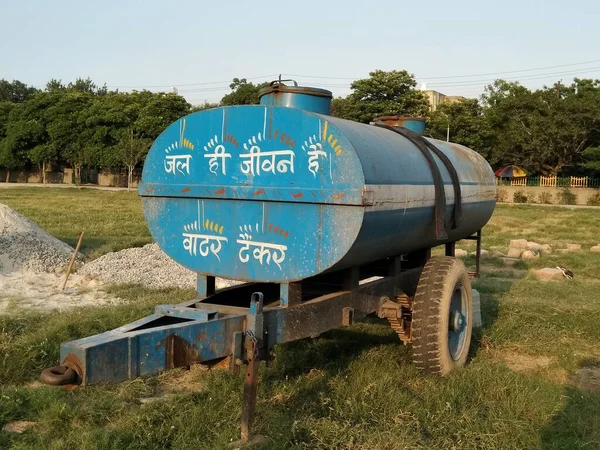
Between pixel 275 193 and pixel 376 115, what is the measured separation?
33.1m

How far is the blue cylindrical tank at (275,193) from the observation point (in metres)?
3.87

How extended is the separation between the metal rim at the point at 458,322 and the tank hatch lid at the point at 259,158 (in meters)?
2.09

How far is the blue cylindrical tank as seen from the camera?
3.87m

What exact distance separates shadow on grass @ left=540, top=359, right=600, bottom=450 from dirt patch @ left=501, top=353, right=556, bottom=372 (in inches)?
19.7

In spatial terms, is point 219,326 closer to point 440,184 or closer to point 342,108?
point 440,184

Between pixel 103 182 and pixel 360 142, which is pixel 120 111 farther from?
pixel 360 142

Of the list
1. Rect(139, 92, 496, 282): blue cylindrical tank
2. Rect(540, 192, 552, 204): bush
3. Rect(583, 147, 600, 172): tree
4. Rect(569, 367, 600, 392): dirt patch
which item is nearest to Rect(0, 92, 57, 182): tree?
Rect(540, 192, 552, 204): bush

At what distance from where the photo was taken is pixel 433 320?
16.4 feet

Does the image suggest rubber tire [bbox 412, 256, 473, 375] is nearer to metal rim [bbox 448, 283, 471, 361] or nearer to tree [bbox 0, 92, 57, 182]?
metal rim [bbox 448, 283, 471, 361]

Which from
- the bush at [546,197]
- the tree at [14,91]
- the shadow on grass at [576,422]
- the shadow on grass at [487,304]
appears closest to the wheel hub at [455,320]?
the shadow on grass at [487,304]

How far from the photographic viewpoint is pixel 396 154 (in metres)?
4.57

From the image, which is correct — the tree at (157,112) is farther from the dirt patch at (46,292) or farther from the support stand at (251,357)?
the support stand at (251,357)

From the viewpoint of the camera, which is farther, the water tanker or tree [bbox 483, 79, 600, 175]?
tree [bbox 483, 79, 600, 175]

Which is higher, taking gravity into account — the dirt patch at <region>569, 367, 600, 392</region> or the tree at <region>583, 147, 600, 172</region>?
the tree at <region>583, 147, 600, 172</region>
